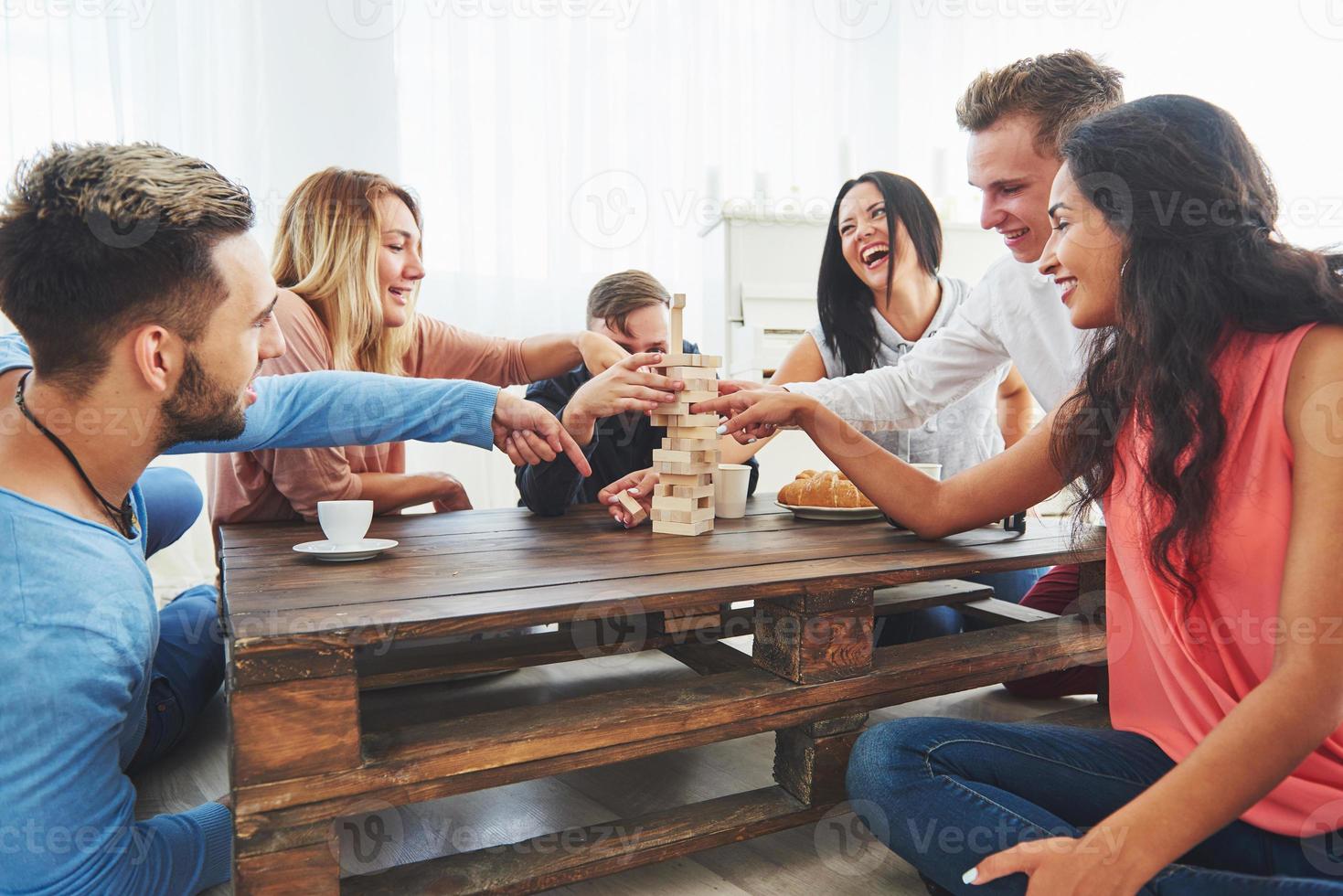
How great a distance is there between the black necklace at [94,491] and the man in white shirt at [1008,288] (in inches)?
33.8

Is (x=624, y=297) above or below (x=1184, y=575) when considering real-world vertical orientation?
above

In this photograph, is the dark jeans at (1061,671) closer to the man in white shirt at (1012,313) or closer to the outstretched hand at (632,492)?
the man in white shirt at (1012,313)

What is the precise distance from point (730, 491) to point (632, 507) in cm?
24

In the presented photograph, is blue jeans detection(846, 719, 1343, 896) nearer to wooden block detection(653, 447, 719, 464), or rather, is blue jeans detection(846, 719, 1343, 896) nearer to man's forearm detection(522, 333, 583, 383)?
wooden block detection(653, 447, 719, 464)

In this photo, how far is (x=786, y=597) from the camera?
124cm

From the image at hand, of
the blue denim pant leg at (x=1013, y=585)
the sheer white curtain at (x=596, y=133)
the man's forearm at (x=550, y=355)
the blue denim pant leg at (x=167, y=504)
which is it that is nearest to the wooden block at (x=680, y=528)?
the man's forearm at (x=550, y=355)

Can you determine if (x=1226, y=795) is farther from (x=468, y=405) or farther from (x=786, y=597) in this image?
(x=468, y=405)

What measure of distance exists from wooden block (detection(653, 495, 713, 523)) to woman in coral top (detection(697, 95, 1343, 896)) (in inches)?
19.4

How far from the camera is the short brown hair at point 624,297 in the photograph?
2363mm

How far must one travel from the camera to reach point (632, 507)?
159 centimetres

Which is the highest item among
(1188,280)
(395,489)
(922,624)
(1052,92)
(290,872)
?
(1052,92)

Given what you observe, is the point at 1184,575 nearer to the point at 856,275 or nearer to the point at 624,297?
the point at 624,297

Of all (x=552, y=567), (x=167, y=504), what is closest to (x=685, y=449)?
(x=552, y=567)

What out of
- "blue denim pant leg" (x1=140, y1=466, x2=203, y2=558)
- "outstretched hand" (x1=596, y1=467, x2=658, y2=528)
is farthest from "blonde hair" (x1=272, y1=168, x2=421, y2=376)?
"outstretched hand" (x1=596, y1=467, x2=658, y2=528)
